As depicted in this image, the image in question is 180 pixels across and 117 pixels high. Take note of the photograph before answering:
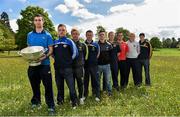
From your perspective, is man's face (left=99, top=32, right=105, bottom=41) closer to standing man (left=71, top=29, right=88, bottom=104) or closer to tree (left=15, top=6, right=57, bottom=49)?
standing man (left=71, top=29, right=88, bottom=104)

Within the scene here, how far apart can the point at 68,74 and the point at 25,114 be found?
1.72 m

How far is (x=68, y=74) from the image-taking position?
11336 millimetres

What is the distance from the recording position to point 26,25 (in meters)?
79.9

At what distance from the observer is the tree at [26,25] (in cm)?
7862

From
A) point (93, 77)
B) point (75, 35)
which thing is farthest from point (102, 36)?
point (75, 35)

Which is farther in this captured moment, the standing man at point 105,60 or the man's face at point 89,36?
the standing man at point 105,60

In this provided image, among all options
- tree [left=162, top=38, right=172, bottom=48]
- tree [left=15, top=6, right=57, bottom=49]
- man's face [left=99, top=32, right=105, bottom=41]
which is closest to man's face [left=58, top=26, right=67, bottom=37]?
man's face [left=99, top=32, right=105, bottom=41]

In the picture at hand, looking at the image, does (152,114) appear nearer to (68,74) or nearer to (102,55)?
(68,74)

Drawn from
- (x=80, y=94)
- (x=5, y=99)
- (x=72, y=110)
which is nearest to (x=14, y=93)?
(x=5, y=99)

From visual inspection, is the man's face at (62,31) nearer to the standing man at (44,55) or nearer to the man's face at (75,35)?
the standing man at (44,55)

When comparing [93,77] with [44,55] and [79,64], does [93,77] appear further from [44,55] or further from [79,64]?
[44,55]

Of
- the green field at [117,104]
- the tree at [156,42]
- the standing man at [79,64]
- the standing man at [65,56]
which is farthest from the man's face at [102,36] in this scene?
the tree at [156,42]

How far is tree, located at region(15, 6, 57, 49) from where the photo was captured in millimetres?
78625

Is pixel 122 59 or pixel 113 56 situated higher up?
pixel 113 56
